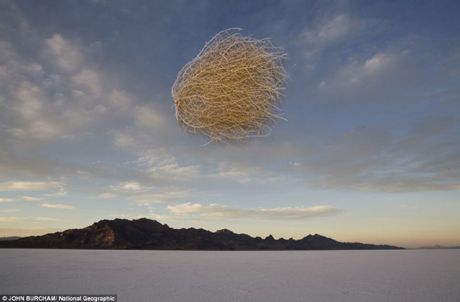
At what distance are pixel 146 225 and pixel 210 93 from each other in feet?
418

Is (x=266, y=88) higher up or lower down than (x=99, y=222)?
lower down

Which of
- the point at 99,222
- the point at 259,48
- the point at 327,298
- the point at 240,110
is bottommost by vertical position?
the point at 327,298

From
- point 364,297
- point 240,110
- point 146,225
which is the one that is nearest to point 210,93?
point 240,110

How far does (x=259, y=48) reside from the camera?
3.52 metres

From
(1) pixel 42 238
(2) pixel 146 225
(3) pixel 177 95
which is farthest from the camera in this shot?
(2) pixel 146 225

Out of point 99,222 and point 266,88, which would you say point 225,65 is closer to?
point 266,88

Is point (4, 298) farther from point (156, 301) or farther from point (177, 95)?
point (177, 95)

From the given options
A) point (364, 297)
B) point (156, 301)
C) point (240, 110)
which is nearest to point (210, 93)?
point (240, 110)

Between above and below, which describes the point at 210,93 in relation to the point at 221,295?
above

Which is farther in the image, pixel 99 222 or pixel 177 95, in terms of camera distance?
pixel 99 222

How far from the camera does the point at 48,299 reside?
19.4 ft

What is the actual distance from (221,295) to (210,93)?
210 inches

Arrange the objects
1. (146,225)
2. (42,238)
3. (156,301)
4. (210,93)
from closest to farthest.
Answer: (210,93) → (156,301) → (42,238) → (146,225)

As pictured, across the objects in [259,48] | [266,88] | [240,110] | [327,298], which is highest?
[259,48]
